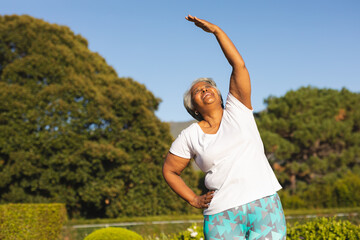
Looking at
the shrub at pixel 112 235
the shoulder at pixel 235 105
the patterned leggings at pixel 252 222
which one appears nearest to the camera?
the patterned leggings at pixel 252 222

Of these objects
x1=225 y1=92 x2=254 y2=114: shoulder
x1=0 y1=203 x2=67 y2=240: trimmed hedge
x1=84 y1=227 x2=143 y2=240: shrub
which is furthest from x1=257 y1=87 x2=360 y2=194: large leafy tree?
x1=225 y1=92 x2=254 y2=114: shoulder

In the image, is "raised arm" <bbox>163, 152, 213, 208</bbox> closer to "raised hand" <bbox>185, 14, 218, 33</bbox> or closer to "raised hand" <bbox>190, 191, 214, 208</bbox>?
"raised hand" <bbox>190, 191, 214, 208</bbox>

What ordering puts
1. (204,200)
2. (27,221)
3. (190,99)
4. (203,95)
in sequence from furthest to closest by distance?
1. (27,221)
2. (190,99)
3. (203,95)
4. (204,200)

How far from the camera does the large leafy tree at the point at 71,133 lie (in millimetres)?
15719

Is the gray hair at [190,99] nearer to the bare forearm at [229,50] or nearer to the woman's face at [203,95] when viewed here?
the woman's face at [203,95]

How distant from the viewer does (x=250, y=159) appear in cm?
238

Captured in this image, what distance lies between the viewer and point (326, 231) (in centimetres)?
543

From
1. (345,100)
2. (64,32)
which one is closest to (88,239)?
(64,32)

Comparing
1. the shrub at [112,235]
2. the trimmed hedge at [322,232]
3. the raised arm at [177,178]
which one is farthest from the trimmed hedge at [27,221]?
the raised arm at [177,178]

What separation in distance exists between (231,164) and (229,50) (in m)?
0.72

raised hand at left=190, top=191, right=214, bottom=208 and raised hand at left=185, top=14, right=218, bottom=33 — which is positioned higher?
raised hand at left=185, top=14, right=218, bottom=33

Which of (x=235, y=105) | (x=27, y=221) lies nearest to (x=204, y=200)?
(x=235, y=105)

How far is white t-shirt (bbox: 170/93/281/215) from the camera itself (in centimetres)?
233

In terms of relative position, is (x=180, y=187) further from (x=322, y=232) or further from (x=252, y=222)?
(x=322, y=232)
